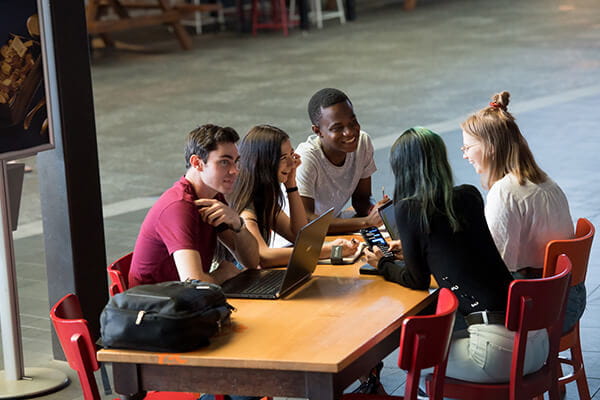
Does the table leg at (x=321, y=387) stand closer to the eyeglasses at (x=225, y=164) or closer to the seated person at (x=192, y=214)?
the seated person at (x=192, y=214)

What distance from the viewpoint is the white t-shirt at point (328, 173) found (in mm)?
4406

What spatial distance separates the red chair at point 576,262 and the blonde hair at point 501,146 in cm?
27

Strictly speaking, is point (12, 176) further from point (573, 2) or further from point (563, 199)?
point (573, 2)

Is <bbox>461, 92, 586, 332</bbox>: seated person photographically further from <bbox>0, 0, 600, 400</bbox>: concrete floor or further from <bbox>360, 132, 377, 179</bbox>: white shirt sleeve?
<bbox>360, 132, 377, 179</bbox>: white shirt sleeve

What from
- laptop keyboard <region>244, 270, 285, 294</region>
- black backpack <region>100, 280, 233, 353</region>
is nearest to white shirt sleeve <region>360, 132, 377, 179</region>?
laptop keyboard <region>244, 270, 285, 294</region>

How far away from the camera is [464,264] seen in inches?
122

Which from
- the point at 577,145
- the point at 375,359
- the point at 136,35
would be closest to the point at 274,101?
the point at 577,145

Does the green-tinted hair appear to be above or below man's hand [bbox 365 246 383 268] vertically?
above

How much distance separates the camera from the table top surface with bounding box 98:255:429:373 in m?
2.59

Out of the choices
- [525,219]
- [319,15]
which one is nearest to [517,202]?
[525,219]

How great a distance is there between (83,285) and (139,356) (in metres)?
1.77

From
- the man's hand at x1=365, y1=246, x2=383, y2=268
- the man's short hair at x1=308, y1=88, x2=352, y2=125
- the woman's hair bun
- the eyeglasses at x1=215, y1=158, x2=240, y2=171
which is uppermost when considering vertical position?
the woman's hair bun

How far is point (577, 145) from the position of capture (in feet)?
26.9

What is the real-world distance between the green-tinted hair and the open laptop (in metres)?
0.29
